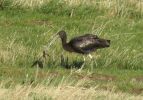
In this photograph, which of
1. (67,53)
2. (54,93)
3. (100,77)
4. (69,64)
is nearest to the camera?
(54,93)

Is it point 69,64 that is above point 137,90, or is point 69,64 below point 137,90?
above

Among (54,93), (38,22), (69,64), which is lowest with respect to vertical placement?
(69,64)

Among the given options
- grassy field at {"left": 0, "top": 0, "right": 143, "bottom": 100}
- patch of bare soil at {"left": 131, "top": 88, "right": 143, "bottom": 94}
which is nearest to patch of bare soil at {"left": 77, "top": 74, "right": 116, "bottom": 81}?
grassy field at {"left": 0, "top": 0, "right": 143, "bottom": 100}

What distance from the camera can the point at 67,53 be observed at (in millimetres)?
17969

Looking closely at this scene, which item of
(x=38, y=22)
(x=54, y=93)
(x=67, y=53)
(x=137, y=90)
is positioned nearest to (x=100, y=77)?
(x=137, y=90)

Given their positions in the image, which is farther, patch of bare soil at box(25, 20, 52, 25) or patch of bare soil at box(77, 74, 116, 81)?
patch of bare soil at box(25, 20, 52, 25)

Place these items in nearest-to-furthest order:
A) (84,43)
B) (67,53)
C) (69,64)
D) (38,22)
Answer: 1. (84,43)
2. (69,64)
3. (67,53)
4. (38,22)

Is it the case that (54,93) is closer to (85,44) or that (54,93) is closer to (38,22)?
(85,44)

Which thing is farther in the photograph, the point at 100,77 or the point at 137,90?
the point at 100,77

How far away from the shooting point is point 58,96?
11.7 meters

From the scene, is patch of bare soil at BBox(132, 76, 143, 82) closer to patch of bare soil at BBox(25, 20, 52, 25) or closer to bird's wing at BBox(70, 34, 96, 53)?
bird's wing at BBox(70, 34, 96, 53)

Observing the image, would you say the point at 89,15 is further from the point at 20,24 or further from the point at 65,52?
the point at 65,52

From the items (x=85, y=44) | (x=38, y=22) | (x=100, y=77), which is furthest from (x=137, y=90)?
(x=38, y=22)

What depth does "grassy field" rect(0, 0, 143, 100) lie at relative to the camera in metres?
12.6
